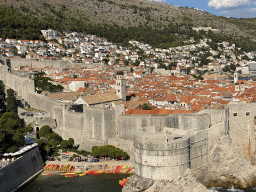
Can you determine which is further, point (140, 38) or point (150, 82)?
point (140, 38)

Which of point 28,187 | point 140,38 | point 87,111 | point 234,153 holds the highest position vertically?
point 140,38

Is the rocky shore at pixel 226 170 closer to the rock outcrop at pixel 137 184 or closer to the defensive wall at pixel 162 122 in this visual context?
the rock outcrop at pixel 137 184

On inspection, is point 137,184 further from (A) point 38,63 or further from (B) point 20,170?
(A) point 38,63

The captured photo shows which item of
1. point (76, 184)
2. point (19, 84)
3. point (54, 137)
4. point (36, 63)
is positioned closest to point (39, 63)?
point (36, 63)

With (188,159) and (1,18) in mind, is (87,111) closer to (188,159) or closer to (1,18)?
(188,159)

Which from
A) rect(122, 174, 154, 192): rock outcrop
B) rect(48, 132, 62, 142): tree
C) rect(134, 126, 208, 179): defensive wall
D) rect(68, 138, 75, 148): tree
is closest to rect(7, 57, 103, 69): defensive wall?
rect(48, 132, 62, 142): tree

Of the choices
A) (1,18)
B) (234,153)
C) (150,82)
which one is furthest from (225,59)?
(234,153)
